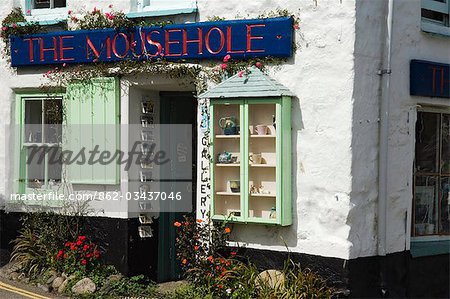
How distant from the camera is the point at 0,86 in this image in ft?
37.5

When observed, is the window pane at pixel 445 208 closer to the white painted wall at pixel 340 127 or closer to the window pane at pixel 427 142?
the window pane at pixel 427 142

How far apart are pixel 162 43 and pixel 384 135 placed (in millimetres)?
3059

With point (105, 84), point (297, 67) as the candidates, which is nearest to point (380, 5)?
point (297, 67)

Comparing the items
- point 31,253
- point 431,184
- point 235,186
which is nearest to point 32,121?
point 31,253

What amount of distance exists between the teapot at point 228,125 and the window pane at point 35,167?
322cm

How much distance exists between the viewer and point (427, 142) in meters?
10.2

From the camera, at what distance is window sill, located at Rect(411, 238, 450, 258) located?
9773 mm

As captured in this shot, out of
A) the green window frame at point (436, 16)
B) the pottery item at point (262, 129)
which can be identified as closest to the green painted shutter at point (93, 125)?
the pottery item at point (262, 129)

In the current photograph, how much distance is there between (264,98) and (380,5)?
68.5 inches

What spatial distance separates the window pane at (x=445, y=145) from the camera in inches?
408

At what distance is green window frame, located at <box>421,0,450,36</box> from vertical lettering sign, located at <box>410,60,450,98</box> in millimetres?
442

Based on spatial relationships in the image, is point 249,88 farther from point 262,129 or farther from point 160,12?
point 160,12

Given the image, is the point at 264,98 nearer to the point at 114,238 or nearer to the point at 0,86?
the point at 114,238

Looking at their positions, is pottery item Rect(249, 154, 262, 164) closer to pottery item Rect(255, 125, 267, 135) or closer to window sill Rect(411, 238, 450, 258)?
pottery item Rect(255, 125, 267, 135)
